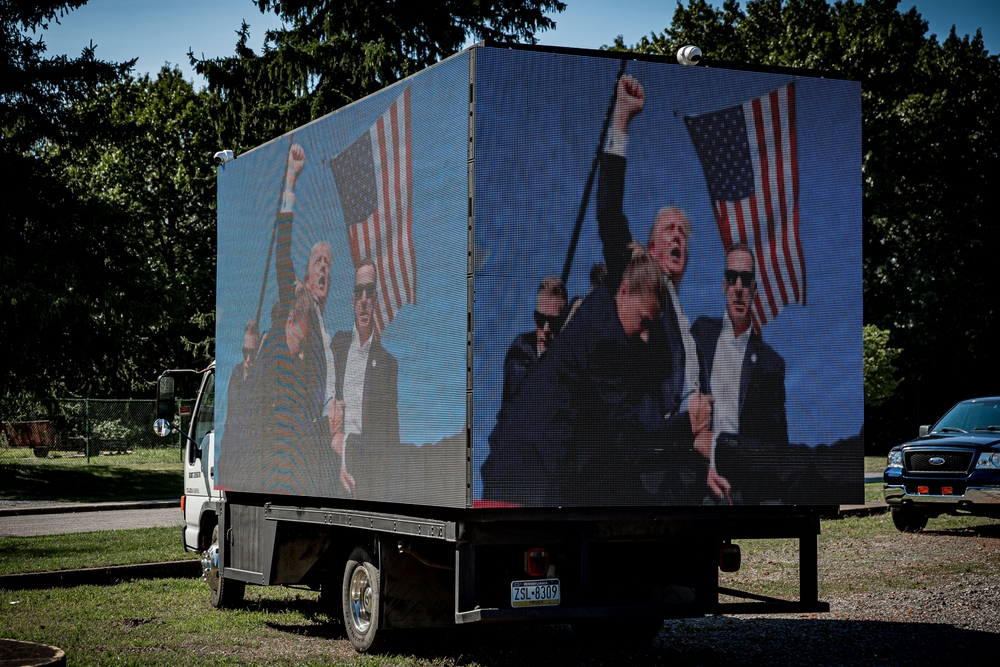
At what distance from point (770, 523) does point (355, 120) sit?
397 centimetres

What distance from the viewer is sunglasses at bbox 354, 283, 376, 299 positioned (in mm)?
7832

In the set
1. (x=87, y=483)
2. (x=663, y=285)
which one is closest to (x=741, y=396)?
(x=663, y=285)

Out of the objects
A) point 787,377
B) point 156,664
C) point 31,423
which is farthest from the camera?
point 31,423

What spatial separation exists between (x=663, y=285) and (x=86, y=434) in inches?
1219

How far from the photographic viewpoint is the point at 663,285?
723 cm

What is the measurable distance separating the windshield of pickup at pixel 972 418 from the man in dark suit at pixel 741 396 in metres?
11.9

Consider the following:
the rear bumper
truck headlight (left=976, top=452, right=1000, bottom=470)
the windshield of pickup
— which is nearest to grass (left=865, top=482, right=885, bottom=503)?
the windshield of pickup

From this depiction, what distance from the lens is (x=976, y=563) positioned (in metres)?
13.7

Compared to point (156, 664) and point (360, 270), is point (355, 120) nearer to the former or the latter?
point (360, 270)

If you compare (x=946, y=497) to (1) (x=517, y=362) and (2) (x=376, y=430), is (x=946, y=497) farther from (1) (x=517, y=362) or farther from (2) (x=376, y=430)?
(1) (x=517, y=362)

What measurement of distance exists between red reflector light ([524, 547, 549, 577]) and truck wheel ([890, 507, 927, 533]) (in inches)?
462

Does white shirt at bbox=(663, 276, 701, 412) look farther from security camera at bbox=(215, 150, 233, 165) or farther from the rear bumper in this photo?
the rear bumper

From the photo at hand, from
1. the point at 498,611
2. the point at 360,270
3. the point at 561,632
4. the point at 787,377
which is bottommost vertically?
the point at 561,632

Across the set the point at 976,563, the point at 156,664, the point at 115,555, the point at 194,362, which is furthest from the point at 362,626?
the point at 194,362
